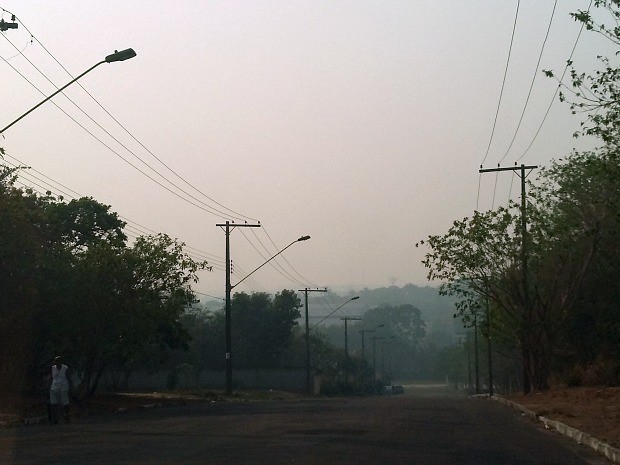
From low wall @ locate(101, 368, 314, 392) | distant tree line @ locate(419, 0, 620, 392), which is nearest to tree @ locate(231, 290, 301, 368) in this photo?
low wall @ locate(101, 368, 314, 392)

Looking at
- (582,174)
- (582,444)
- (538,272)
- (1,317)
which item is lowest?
(582,444)

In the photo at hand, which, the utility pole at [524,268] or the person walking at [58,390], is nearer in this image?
the person walking at [58,390]

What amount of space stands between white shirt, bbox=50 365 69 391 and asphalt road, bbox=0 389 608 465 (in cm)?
172

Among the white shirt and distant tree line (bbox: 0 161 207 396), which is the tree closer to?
distant tree line (bbox: 0 161 207 396)

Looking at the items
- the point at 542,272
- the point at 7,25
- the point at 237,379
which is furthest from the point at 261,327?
the point at 7,25

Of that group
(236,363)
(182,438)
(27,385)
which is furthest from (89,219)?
(236,363)

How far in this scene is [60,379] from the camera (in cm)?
2700

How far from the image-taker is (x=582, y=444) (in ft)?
62.8

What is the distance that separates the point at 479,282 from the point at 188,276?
13.1 metres

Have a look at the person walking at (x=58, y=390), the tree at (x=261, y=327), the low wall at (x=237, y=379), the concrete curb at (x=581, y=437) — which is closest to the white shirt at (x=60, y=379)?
the person walking at (x=58, y=390)

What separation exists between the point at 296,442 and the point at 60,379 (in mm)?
10939

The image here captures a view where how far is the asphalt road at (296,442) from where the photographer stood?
15336 mm

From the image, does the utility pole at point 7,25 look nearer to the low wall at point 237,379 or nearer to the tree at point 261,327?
the low wall at point 237,379

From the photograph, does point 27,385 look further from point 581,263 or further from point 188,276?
point 581,263
